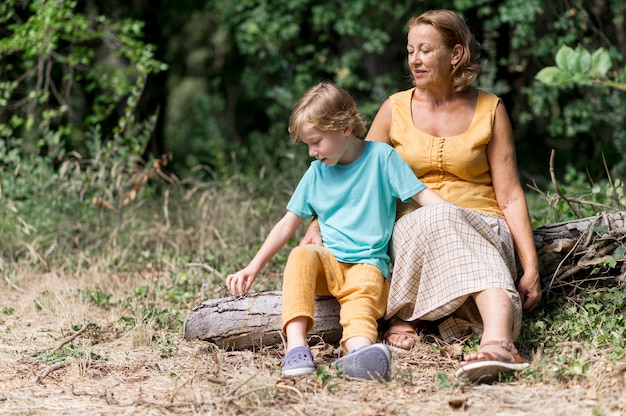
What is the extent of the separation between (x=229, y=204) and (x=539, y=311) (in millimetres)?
2742

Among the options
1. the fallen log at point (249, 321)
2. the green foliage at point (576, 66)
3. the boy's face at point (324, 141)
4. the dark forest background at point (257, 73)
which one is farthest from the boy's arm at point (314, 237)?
the dark forest background at point (257, 73)

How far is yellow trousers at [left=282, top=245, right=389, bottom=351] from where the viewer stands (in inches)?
124

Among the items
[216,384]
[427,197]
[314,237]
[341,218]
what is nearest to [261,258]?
[314,237]

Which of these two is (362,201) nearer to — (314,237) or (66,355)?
(314,237)

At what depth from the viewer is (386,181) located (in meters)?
3.43

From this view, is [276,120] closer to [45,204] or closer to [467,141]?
[45,204]

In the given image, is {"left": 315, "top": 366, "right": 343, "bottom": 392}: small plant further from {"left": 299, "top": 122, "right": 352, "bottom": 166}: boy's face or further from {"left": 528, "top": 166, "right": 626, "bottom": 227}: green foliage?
{"left": 528, "top": 166, "right": 626, "bottom": 227}: green foliage

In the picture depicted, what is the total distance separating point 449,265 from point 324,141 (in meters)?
0.73

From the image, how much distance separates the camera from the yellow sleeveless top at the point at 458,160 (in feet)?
11.5

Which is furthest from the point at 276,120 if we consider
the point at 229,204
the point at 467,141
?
the point at 467,141

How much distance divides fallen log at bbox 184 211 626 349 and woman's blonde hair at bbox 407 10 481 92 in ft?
2.71

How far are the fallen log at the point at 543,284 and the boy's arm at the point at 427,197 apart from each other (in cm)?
60

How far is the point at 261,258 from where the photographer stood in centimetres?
339

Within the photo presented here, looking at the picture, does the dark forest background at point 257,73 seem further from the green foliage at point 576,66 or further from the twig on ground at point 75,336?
the green foliage at point 576,66
